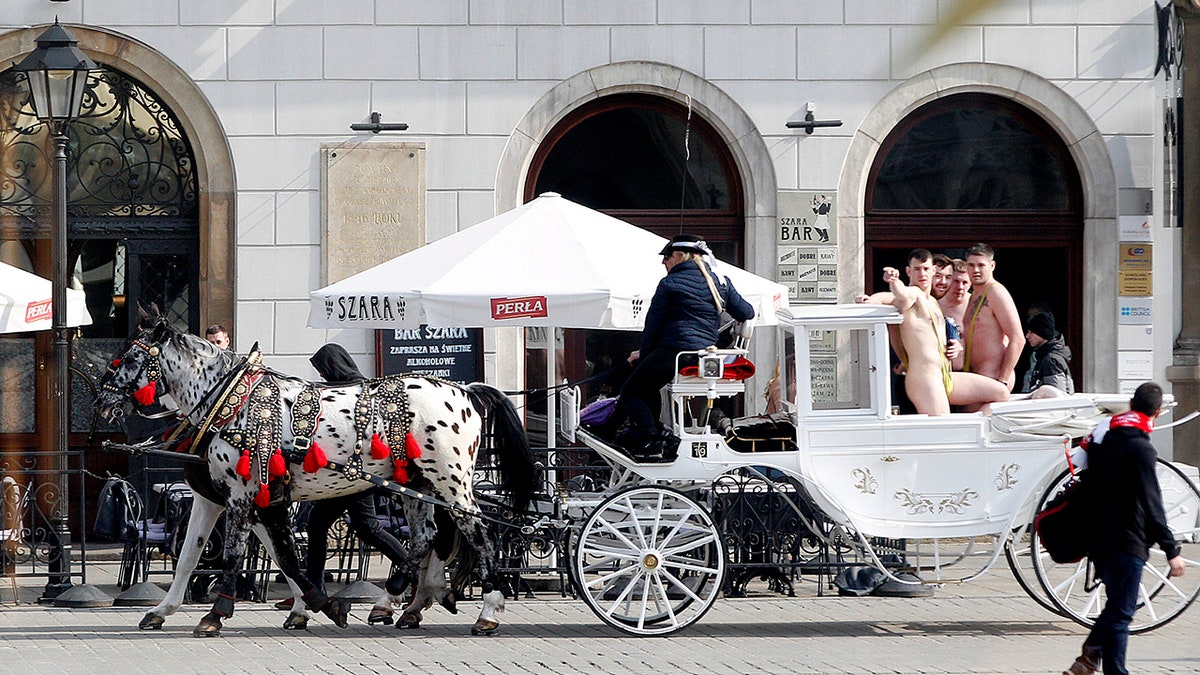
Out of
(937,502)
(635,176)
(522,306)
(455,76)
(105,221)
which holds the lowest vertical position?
(937,502)

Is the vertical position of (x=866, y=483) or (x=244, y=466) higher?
(x=244, y=466)

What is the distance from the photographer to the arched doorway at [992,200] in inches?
504

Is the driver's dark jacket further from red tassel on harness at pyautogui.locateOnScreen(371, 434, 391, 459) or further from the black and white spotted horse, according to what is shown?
red tassel on harness at pyautogui.locateOnScreen(371, 434, 391, 459)

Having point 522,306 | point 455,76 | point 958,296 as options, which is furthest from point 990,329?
point 455,76

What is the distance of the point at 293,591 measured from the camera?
7895mm

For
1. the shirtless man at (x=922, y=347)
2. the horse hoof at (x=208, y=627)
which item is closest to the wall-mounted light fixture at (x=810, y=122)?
the shirtless man at (x=922, y=347)

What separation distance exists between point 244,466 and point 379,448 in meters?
0.72

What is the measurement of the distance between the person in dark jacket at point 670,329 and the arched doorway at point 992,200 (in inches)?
204

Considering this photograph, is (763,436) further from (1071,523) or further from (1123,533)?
(1123,533)

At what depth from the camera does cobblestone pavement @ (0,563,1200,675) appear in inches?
267

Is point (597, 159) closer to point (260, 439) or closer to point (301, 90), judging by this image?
point (301, 90)

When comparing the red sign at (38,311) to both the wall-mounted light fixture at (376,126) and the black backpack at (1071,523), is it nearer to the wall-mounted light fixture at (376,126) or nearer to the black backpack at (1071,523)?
the wall-mounted light fixture at (376,126)

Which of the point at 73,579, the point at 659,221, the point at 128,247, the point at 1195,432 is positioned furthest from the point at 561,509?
the point at 1195,432

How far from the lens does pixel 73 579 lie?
10258mm
